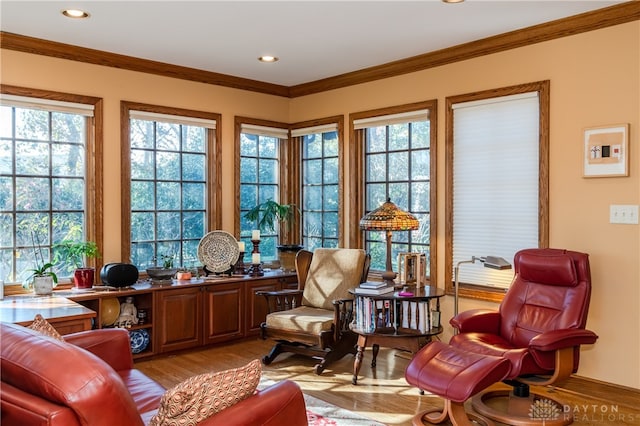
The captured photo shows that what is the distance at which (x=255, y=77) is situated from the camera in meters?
5.74

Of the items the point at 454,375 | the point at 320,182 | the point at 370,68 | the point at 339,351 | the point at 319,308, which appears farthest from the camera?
the point at 320,182

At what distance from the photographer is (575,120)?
13.3 ft

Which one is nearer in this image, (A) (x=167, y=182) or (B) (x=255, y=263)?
(A) (x=167, y=182)

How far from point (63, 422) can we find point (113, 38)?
3614 mm

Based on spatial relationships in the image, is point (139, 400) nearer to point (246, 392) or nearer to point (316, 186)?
point (246, 392)

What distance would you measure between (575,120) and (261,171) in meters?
3.29

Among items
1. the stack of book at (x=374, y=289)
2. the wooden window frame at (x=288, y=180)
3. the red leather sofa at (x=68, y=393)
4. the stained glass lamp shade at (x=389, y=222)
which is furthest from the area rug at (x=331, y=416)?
the wooden window frame at (x=288, y=180)

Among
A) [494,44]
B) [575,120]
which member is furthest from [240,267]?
[575,120]

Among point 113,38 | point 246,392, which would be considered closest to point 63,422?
point 246,392

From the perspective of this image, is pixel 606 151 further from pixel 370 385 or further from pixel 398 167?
pixel 370 385

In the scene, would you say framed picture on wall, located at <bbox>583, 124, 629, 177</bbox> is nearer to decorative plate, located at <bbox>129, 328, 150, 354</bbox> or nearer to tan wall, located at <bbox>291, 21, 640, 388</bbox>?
tan wall, located at <bbox>291, 21, 640, 388</bbox>

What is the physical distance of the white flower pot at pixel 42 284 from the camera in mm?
4266

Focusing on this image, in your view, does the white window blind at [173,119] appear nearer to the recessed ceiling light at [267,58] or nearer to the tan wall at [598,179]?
the recessed ceiling light at [267,58]

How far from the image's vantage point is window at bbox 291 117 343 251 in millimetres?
5918
